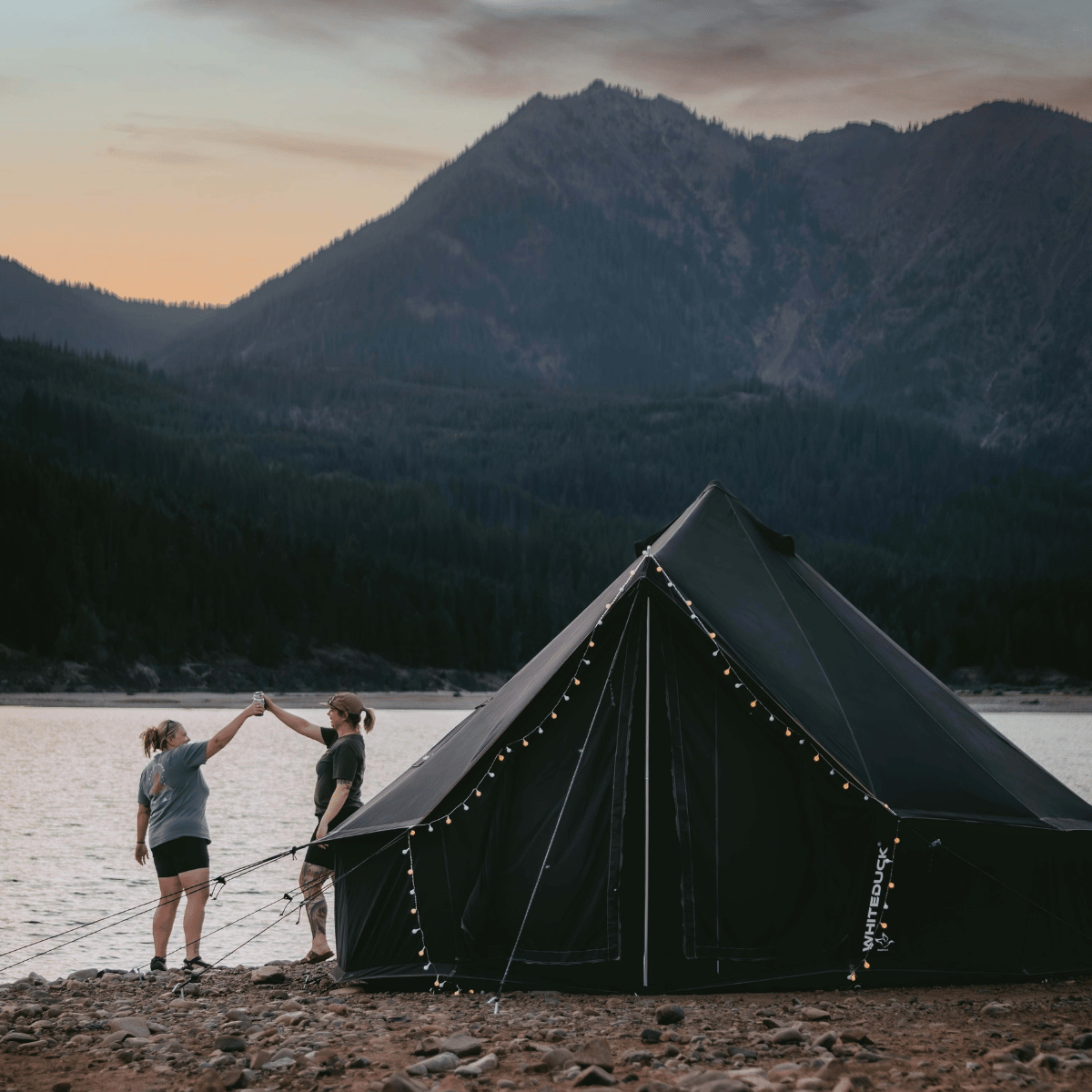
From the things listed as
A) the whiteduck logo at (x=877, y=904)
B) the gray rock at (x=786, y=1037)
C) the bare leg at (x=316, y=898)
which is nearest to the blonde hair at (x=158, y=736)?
the bare leg at (x=316, y=898)

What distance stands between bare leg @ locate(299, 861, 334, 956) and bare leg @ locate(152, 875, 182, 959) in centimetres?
101

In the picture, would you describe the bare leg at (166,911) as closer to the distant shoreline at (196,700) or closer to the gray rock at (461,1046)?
the gray rock at (461,1046)

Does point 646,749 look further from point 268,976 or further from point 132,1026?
point 132,1026

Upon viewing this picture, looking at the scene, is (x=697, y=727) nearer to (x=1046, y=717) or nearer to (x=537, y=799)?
(x=537, y=799)

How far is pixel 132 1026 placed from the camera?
29.4 feet

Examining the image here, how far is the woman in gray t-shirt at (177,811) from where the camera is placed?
36.4 feet

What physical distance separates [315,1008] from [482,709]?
337 centimetres

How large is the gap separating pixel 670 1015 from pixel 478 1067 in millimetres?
1773

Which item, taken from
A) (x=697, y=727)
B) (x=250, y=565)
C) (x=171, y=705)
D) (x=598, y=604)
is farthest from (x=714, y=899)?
(x=250, y=565)

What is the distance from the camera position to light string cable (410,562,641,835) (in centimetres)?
1062

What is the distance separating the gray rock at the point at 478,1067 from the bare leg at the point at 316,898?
390 centimetres

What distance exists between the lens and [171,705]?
9219 centimetres

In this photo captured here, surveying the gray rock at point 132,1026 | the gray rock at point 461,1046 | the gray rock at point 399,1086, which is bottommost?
the gray rock at point 132,1026

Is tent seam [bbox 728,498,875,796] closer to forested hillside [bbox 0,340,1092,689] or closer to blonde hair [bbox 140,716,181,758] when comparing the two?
blonde hair [bbox 140,716,181,758]
